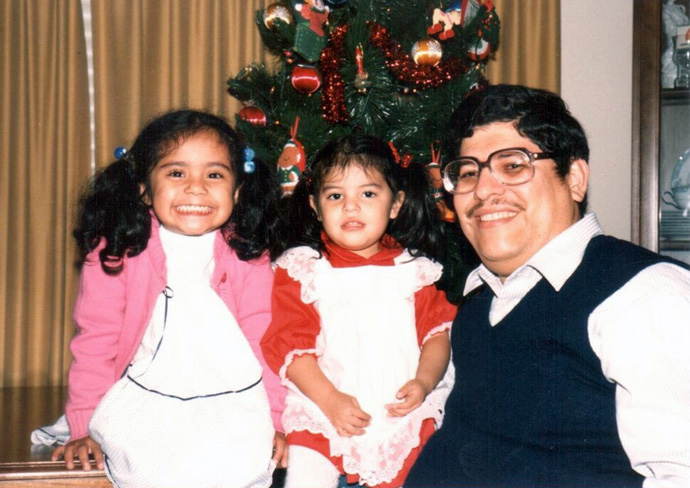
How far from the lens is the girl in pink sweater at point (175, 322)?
1598 millimetres

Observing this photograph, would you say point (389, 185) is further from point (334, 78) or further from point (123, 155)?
point (123, 155)

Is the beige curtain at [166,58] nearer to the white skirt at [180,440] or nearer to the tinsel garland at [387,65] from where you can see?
the tinsel garland at [387,65]

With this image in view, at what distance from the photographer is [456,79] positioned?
232 cm

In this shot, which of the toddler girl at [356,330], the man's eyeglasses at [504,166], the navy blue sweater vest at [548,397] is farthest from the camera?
the toddler girl at [356,330]

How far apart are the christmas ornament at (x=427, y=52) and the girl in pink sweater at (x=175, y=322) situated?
2.31 feet

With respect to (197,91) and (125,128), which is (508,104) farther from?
(125,128)

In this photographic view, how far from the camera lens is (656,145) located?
2.88m

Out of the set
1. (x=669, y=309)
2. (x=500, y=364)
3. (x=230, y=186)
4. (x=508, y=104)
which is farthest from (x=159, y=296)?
(x=669, y=309)

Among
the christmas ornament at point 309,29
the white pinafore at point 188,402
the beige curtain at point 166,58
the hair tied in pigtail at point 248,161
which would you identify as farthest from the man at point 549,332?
the beige curtain at point 166,58

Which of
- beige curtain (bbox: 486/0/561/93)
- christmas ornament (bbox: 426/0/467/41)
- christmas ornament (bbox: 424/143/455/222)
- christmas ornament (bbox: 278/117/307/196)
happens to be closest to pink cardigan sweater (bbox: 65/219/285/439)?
christmas ornament (bbox: 278/117/307/196)

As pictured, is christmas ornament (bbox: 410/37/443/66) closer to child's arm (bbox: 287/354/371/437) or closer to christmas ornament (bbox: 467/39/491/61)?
christmas ornament (bbox: 467/39/491/61)

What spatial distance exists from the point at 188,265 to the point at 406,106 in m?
1.05

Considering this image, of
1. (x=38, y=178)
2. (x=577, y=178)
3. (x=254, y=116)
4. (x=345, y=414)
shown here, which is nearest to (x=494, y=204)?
(x=577, y=178)

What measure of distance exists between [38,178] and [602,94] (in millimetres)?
3050
